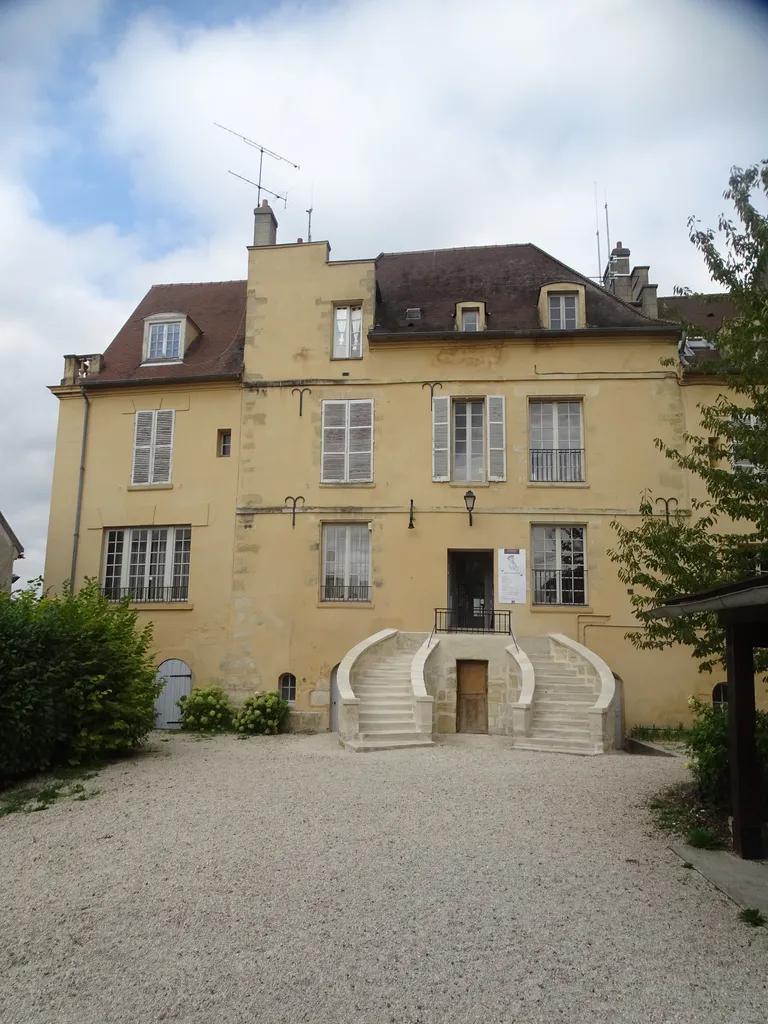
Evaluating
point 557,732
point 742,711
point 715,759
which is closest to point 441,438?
point 557,732

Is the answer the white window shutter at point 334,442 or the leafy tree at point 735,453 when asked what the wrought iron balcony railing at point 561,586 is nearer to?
the white window shutter at point 334,442

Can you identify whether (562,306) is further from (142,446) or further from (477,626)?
(142,446)

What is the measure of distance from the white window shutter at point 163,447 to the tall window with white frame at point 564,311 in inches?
339

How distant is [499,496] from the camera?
52.4 ft

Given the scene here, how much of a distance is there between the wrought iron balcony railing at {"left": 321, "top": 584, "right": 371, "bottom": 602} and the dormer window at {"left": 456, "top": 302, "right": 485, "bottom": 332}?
5945mm

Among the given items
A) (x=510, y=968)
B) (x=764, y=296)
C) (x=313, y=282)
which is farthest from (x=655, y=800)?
(x=313, y=282)

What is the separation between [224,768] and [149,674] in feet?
6.15

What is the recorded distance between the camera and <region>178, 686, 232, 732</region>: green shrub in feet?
49.7

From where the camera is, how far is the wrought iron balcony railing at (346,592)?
52.5ft

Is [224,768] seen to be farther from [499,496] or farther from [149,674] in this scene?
[499,496]

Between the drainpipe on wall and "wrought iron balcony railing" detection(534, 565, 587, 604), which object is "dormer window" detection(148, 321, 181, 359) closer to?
the drainpipe on wall

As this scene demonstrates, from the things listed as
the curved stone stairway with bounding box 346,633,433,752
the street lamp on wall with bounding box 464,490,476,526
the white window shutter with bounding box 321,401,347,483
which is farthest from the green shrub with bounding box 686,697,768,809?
the white window shutter with bounding box 321,401,347,483

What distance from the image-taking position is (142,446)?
1731 centimetres

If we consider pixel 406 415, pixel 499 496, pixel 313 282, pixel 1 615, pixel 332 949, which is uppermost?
pixel 313 282
